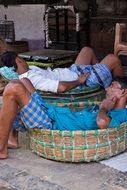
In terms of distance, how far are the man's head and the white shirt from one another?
0.09 m

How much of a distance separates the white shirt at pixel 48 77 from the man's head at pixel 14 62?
89mm

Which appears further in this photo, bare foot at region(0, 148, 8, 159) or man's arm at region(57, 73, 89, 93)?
man's arm at region(57, 73, 89, 93)

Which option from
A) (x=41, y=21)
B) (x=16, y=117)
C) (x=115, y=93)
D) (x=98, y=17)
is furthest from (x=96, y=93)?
(x=41, y=21)

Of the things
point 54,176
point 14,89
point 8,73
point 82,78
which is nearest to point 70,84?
point 82,78

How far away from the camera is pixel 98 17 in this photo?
6.32 meters

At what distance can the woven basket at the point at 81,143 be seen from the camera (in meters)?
2.78

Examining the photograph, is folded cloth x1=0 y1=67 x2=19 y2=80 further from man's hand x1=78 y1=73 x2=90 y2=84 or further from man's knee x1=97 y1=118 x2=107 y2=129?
man's knee x1=97 y1=118 x2=107 y2=129

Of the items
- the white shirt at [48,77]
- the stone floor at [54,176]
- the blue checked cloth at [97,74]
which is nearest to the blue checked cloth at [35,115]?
the stone floor at [54,176]

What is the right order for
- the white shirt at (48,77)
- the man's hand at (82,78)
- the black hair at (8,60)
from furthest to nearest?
the black hair at (8,60) → the man's hand at (82,78) → the white shirt at (48,77)

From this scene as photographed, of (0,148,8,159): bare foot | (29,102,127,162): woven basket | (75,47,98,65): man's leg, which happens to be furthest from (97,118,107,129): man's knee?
(75,47,98,65): man's leg

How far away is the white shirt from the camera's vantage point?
3566 mm

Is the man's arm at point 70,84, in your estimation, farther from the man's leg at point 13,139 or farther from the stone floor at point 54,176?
the stone floor at point 54,176

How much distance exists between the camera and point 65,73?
3904 millimetres

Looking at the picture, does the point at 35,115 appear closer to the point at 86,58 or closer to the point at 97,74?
the point at 97,74
